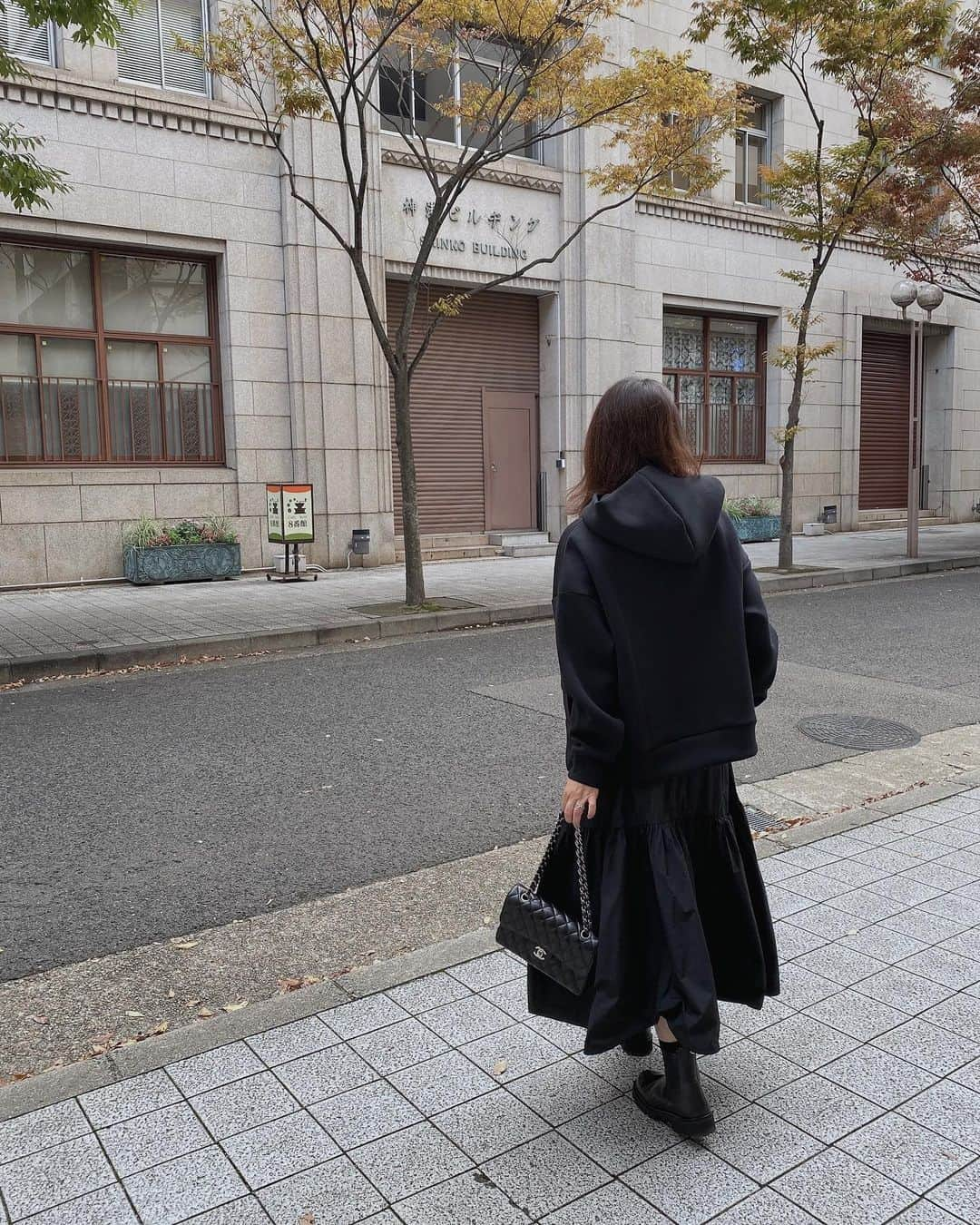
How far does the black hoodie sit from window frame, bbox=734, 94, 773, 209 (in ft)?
69.5

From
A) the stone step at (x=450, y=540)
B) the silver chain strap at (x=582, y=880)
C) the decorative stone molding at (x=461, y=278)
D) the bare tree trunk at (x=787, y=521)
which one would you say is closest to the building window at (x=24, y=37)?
the decorative stone molding at (x=461, y=278)

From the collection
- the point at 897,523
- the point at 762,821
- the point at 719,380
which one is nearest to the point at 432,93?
the point at 719,380

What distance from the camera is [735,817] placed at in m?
2.89

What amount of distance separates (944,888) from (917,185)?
56.0ft

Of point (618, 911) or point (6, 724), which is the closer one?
point (618, 911)

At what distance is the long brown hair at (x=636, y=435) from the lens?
8.82 feet

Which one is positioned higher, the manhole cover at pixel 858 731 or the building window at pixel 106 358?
the building window at pixel 106 358

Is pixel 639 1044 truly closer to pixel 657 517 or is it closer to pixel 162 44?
pixel 657 517

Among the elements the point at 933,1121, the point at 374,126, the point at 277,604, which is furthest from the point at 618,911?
the point at 374,126

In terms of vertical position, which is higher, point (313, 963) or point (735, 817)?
point (735, 817)

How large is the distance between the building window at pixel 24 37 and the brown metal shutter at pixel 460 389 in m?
6.13

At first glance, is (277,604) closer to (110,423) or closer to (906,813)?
(110,423)

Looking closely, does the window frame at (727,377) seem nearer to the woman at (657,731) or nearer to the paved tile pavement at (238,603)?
the paved tile pavement at (238,603)

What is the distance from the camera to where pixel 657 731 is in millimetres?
2627
